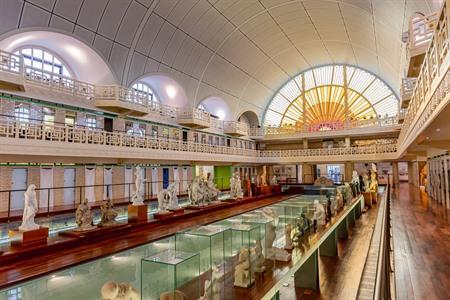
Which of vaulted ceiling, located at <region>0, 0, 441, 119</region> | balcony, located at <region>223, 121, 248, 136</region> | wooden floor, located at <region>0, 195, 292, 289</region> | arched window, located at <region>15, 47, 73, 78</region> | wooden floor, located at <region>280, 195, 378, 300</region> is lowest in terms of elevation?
wooden floor, located at <region>280, 195, 378, 300</region>

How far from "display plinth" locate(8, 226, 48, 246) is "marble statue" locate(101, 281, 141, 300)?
6.31 metres

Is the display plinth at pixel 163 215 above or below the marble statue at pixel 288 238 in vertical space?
below

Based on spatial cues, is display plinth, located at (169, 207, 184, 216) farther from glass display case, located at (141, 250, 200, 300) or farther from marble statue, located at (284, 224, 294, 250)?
glass display case, located at (141, 250, 200, 300)

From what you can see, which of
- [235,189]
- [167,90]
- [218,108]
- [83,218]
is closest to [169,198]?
[83,218]

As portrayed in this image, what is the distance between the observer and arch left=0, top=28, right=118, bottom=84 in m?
13.0

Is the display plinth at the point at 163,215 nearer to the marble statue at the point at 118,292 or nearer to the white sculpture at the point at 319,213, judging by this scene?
the white sculpture at the point at 319,213

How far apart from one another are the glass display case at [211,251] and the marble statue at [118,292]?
737 mm

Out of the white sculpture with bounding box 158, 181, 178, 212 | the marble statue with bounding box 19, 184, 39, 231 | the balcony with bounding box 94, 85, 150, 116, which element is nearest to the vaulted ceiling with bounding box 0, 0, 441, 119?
the balcony with bounding box 94, 85, 150, 116

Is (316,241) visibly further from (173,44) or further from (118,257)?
(173,44)

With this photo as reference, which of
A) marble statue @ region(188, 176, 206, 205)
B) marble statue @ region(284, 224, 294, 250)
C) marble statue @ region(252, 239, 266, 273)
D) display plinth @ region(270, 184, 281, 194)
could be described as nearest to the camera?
marble statue @ region(252, 239, 266, 273)

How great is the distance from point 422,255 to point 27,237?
32.4ft

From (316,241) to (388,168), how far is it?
3660 cm

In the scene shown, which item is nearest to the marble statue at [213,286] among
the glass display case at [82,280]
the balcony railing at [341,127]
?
the glass display case at [82,280]

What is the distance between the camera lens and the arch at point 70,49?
42.8 ft
